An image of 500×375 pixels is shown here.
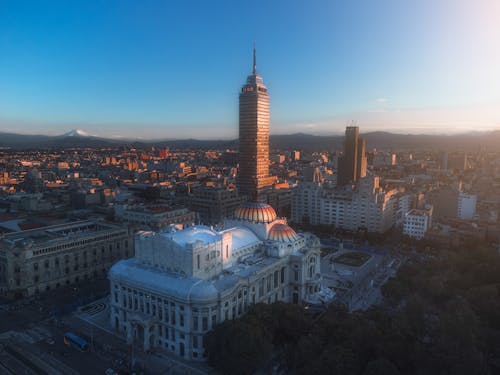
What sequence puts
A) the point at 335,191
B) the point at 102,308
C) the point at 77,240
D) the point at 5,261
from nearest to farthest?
the point at 102,308
the point at 5,261
the point at 77,240
the point at 335,191


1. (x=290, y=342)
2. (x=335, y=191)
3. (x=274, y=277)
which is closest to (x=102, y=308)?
(x=274, y=277)

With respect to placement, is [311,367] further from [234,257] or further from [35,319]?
[35,319]

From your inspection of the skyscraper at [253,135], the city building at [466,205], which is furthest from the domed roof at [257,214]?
the city building at [466,205]

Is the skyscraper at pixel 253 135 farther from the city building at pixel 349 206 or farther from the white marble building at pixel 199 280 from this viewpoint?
the white marble building at pixel 199 280

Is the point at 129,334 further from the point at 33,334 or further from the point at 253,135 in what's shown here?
the point at 253,135

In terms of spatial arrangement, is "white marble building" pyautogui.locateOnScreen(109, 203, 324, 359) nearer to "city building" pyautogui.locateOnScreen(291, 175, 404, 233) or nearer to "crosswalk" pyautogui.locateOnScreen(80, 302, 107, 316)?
Answer: "crosswalk" pyautogui.locateOnScreen(80, 302, 107, 316)

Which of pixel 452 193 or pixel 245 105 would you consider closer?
pixel 452 193

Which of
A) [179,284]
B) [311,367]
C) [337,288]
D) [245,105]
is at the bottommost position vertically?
[337,288]

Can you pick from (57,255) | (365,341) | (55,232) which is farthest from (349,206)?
(57,255)
